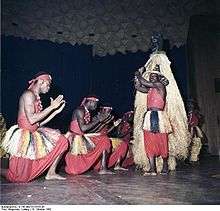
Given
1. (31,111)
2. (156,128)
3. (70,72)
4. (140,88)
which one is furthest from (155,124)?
(70,72)

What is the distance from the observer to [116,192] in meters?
2.98

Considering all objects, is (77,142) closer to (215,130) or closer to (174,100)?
(174,100)

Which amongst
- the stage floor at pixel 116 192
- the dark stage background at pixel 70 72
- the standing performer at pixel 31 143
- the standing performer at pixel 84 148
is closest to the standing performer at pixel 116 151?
the standing performer at pixel 84 148

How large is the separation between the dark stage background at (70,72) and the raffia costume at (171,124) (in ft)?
11.7

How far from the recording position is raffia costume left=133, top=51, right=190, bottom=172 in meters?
4.64

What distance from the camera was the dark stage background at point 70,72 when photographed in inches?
306

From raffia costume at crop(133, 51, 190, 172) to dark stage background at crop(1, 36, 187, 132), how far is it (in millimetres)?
3563

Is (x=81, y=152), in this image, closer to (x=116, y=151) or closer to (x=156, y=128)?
(x=116, y=151)

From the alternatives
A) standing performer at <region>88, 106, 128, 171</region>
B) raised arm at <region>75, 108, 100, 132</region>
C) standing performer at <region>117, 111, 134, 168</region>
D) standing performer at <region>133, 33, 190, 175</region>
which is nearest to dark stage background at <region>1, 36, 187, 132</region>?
standing performer at <region>117, 111, 134, 168</region>

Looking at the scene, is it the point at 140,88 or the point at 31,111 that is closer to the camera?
the point at 31,111

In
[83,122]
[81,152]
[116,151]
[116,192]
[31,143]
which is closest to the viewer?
[116,192]

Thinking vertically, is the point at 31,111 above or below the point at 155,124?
above

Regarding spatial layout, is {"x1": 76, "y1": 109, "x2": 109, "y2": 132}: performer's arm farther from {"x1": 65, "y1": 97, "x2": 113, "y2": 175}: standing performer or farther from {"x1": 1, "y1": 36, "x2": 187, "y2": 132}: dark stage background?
{"x1": 1, "y1": 36, "x2": 187, "y2": 132}: dark stage background

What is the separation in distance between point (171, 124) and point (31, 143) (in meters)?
2.09
